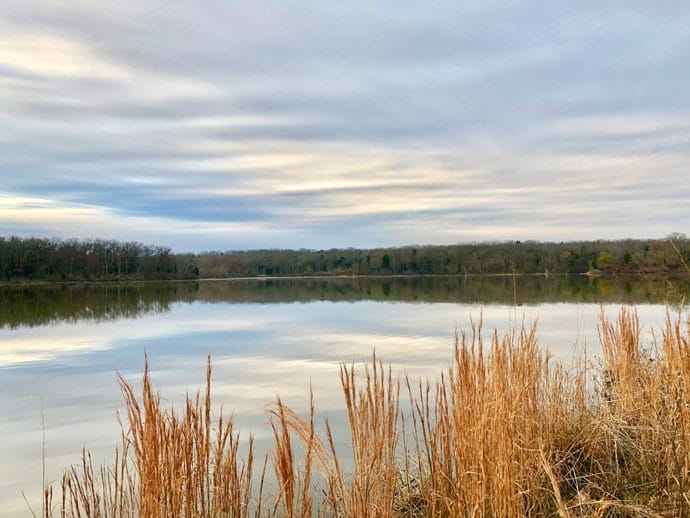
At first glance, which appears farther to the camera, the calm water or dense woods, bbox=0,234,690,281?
dense woods, bbox=0,234,690,281

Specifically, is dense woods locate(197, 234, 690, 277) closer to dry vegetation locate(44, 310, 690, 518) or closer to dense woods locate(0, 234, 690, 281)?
dense woods locate(0, 234, 690, 281)

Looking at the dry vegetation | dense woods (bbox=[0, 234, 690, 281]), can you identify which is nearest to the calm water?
the dry vegetation

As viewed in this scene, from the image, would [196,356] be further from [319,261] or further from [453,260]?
[319,261]

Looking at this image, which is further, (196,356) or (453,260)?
(453,260)

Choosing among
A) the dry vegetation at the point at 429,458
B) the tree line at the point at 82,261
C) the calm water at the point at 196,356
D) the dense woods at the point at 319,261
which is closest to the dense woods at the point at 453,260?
the dense woods at the point at 319,261

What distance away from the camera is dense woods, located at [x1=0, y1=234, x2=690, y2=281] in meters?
87.6

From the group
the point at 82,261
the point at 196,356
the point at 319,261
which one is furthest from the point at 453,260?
the point at 196,356

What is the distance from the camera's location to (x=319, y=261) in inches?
5162

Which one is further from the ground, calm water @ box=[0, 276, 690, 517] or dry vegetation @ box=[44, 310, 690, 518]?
dry vegetation @ box=[44, 310, 690, 518]

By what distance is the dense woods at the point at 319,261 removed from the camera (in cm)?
8762

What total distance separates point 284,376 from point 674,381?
974 centimetres

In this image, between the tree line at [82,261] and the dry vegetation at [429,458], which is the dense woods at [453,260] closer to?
the tree line at [82,261]

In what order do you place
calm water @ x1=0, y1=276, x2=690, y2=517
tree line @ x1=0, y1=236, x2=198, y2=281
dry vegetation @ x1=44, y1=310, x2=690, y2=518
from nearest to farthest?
dry vegetation @ x1=44, y1=310, x2=690, y2=518
calm water @ x1=0, y1=276, x2=690, y2=517
tree line @ x1=0, y1=236, x2=198, y2=281

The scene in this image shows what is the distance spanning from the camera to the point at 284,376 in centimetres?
1292
